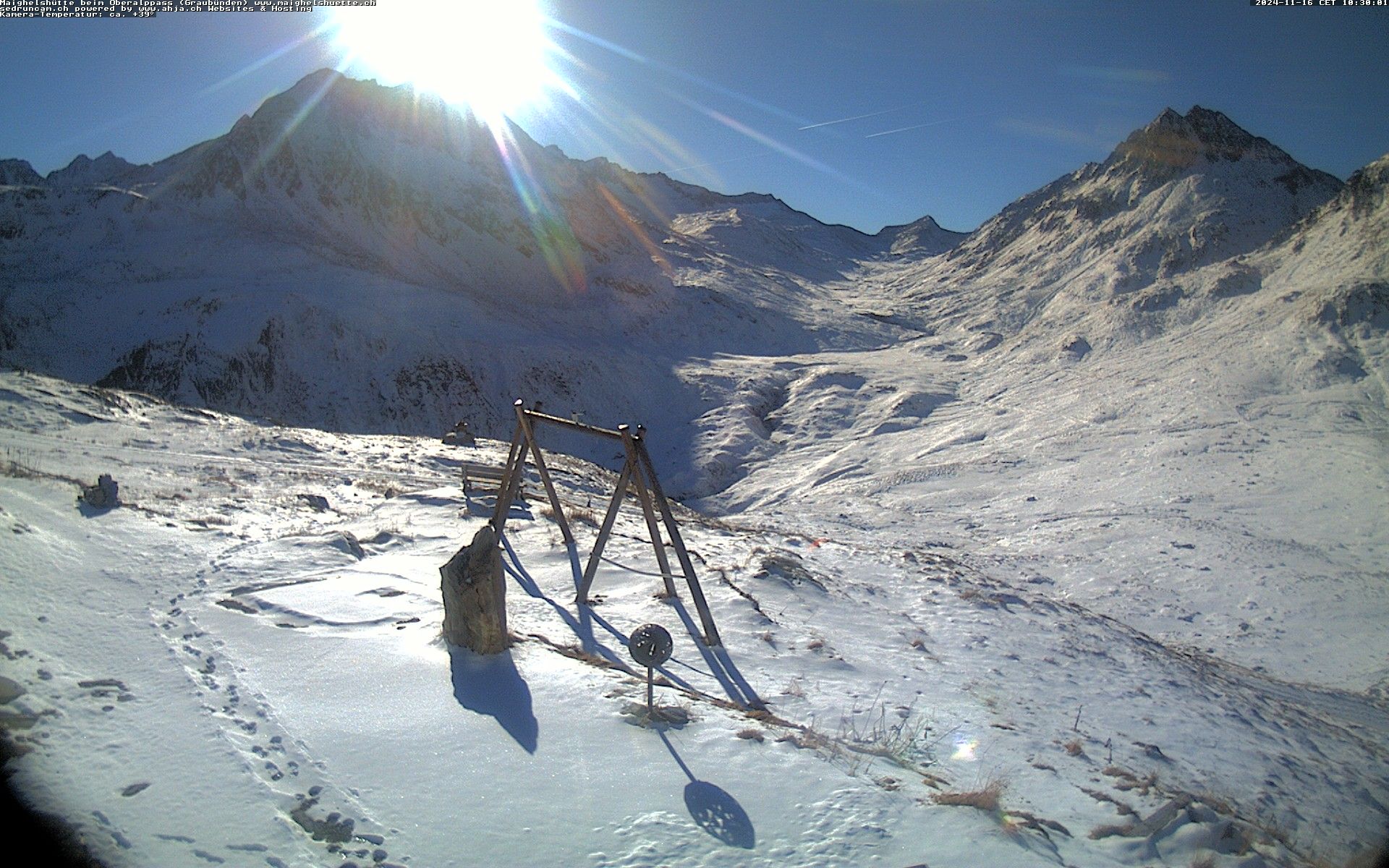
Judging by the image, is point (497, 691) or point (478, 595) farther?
point (478, 595)

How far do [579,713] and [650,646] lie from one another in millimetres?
763

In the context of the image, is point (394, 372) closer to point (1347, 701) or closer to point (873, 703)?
point (873, 703)

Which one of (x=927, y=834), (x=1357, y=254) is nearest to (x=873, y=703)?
(x=927, y=834)

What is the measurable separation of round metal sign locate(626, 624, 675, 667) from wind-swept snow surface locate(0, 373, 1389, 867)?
1.63ft

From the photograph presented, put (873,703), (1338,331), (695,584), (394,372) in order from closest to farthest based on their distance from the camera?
(873,703) < (695,584) < (1338,331) < (394,372)

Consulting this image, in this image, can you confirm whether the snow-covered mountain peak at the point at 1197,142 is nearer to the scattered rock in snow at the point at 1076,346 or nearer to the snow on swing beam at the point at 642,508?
the scattered rock in snow at the point at 1076,346

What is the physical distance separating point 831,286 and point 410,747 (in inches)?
3954

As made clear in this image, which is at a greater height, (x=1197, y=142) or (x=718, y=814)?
(x=1197, y=142)

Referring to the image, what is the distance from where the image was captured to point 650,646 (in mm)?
5543

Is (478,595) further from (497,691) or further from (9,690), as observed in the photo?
(9,690)

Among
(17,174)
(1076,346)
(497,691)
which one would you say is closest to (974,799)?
(497,691)

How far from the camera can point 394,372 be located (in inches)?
1524

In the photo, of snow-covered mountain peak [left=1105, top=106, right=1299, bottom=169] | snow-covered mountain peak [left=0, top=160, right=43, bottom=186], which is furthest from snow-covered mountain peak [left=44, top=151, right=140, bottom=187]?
snow-covered mountain peak [left=1105, top=106, right=1299, bottom=169]

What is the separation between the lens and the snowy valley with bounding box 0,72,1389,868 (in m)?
4.41
